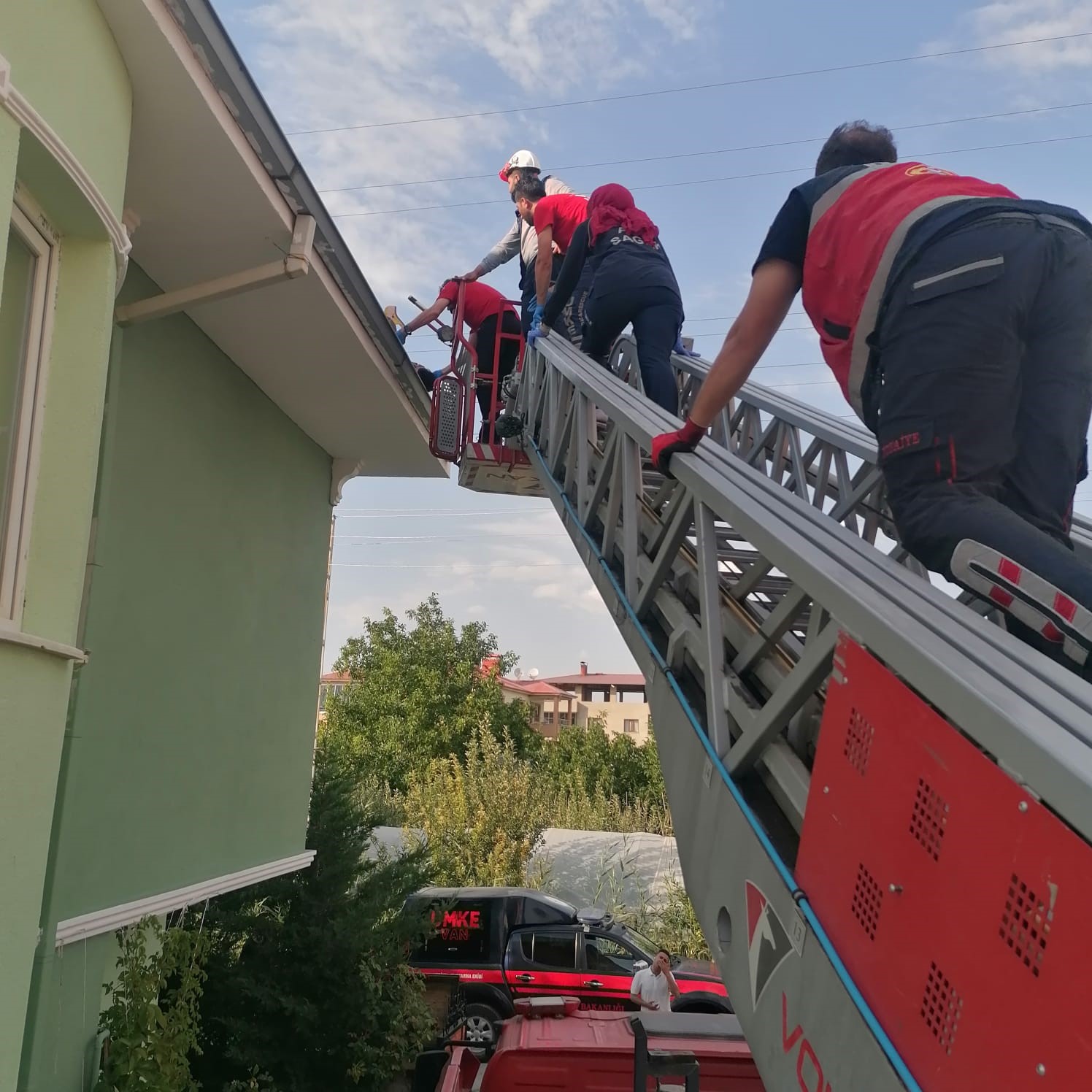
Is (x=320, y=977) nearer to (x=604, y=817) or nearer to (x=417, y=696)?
(x=604, y=817)

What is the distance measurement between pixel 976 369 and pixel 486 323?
6905mm

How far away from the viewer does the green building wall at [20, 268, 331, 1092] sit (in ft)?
15.1

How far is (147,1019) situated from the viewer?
4.77 meters

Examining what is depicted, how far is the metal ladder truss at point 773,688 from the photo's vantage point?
1496mm

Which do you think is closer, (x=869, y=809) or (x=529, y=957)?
(x=869, y=809)

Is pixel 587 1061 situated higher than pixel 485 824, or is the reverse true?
pixel 587 1061

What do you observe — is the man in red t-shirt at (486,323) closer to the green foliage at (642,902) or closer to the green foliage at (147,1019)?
the green foliage at (147,1019)

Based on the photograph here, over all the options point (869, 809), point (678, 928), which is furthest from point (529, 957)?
point (869, 809)

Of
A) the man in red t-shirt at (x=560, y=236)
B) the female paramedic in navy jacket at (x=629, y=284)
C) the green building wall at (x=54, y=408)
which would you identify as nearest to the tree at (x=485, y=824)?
the man in red t-shirt at (x=560, y=236)

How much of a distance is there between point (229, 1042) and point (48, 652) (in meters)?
6.44

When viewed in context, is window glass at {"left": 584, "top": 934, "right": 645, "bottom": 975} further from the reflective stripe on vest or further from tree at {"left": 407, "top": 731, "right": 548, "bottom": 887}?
the reflective stripe on vest

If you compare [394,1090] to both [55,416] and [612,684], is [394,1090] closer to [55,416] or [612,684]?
[55,416]

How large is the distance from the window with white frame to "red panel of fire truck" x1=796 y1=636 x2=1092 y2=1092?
2.40 meters

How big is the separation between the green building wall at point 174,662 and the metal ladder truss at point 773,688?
7.71 ft
